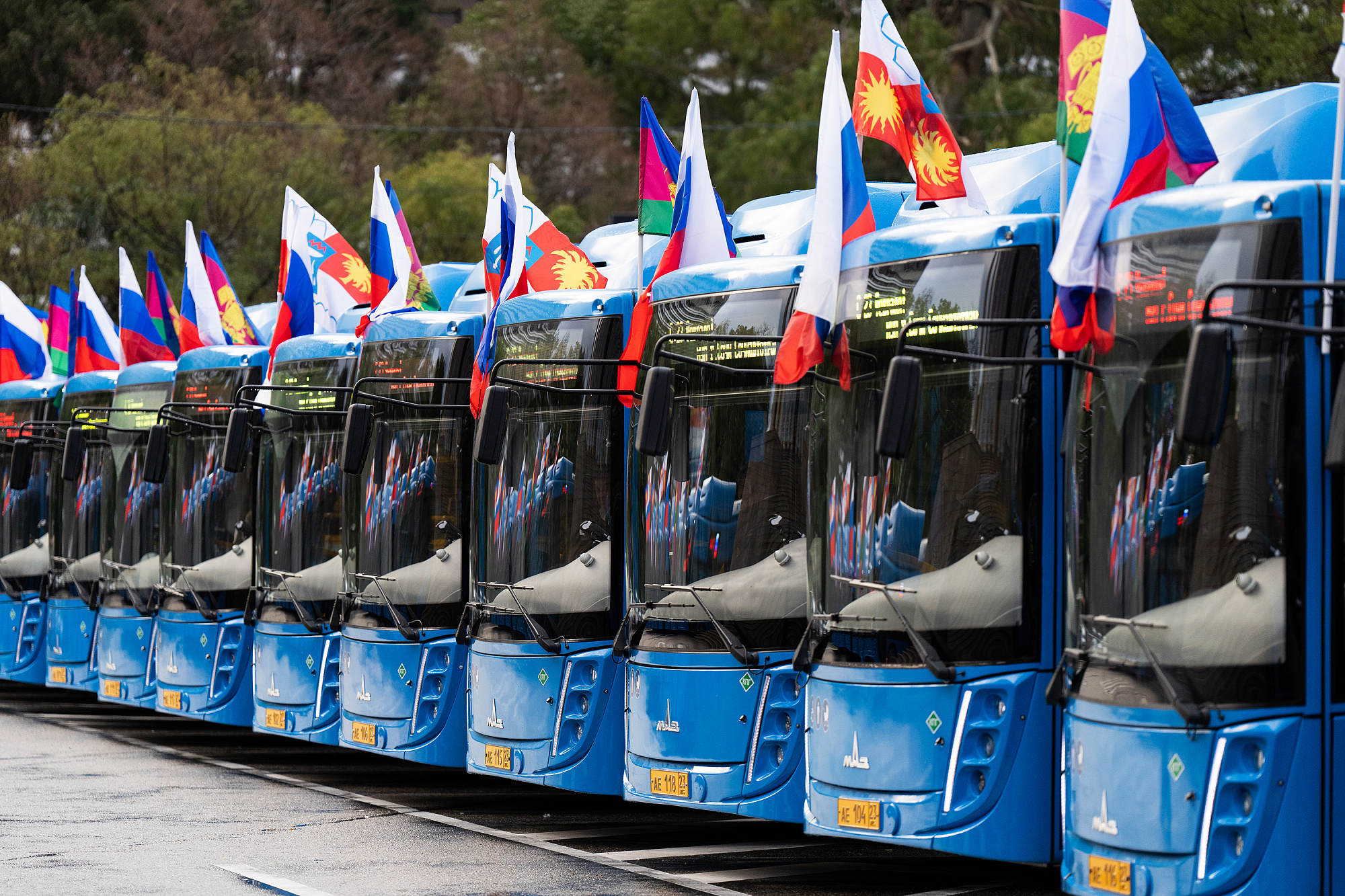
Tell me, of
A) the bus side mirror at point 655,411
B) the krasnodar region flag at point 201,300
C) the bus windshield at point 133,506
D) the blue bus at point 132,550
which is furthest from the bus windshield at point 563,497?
the krasnodar region flag at point 201,300

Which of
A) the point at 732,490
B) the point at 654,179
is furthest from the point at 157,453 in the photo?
the point at 732,490

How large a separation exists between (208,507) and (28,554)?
5.54 meters

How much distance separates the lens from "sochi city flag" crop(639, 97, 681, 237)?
12.3 m

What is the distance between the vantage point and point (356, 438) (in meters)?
12.9

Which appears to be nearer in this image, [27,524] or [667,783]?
[667,783]

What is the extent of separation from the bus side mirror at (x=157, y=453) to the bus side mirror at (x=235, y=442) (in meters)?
1.83

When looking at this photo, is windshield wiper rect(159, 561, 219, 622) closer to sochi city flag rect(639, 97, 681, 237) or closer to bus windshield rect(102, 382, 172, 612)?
bus windshield rect(102, 382, 172, 612)

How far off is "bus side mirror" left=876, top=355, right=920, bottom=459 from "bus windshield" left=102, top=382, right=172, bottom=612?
10947mm

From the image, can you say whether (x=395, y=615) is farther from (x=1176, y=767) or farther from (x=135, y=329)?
(x=135, y=329)

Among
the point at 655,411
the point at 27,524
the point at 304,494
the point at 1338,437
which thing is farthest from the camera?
the point at 27,524

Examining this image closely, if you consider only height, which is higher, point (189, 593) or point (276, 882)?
point (189, 593)

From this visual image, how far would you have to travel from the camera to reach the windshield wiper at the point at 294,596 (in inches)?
579

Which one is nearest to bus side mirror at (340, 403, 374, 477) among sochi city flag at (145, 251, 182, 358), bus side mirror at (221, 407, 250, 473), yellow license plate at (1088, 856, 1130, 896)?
bus side mirror at (221, 407, 250, 473)

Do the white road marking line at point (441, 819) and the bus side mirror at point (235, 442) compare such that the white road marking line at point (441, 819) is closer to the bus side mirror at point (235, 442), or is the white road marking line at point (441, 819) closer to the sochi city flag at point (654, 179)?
the bus side mirror at point (235, 442)
